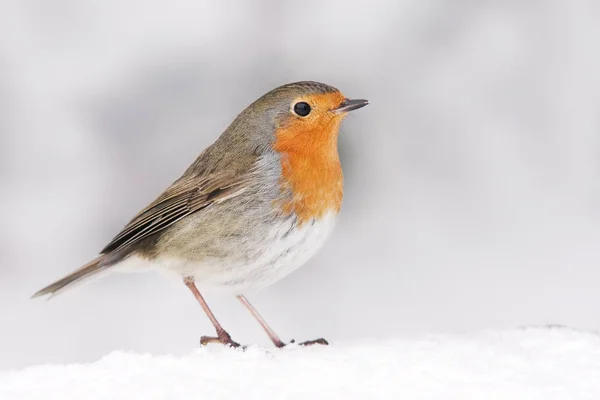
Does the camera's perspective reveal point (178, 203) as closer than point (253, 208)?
No

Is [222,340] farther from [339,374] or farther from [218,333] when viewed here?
[339,374]

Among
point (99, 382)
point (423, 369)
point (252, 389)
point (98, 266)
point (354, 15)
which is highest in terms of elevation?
point (354, 15)

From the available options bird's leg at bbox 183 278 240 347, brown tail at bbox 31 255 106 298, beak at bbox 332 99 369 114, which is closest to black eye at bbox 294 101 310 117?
beak at bbox 332 99 369 114

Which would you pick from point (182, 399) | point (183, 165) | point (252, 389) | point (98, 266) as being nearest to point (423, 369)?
point (252, 389)

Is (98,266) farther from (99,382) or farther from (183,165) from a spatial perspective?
(183,165)

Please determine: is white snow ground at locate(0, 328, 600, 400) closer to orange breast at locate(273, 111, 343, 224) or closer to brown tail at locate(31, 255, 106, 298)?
orange breast at locate(273, 111, 343, 224)

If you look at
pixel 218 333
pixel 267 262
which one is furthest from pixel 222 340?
pixel 267 262
